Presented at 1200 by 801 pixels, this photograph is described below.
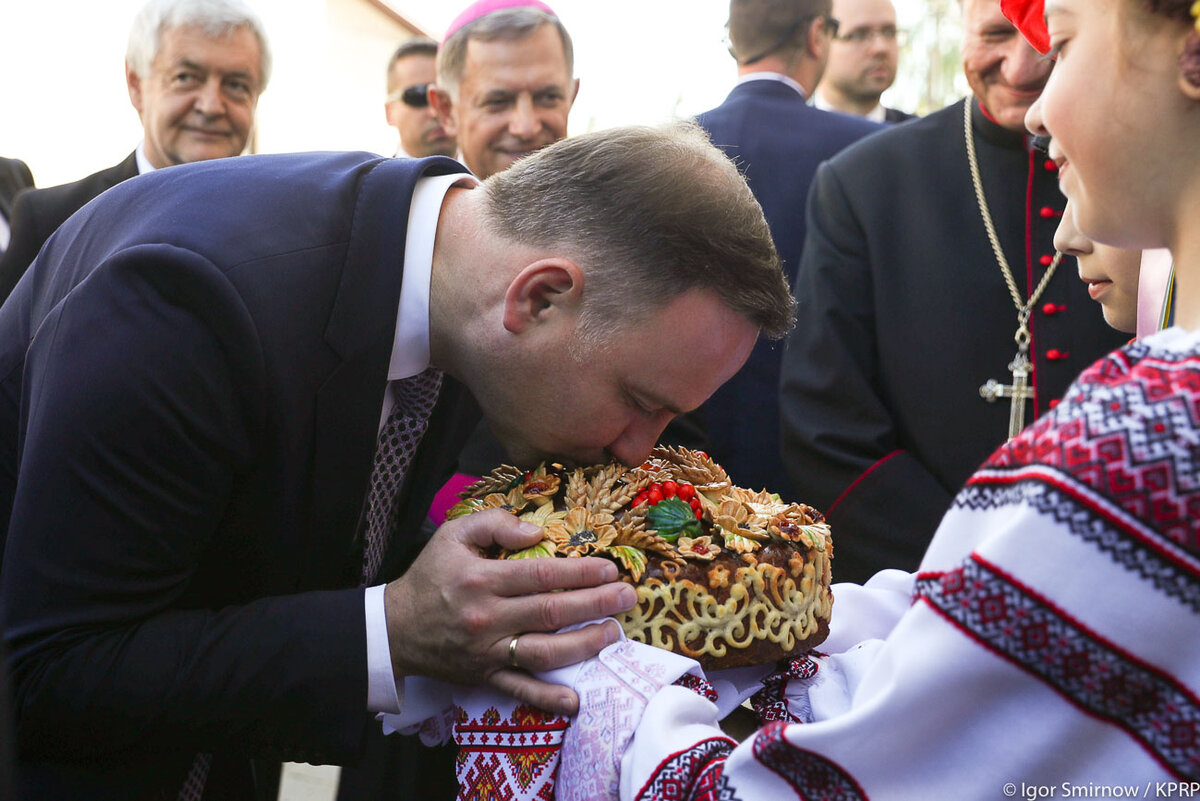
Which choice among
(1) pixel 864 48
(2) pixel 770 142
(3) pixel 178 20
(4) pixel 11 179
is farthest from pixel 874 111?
(4) pixel 11 179

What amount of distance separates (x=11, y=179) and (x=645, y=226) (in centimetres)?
400

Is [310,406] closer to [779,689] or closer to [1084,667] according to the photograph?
[779,689]

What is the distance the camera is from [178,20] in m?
4.47

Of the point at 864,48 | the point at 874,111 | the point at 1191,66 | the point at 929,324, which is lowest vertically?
the point at 929,324

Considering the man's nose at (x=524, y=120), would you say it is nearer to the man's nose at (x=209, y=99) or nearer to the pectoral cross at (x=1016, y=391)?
the man's nose at (x=209, y=99)

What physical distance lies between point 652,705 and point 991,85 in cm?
256

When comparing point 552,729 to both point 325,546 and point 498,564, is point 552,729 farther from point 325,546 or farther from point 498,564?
point 325,546

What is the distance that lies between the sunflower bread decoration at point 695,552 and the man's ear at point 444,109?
3.10 meters

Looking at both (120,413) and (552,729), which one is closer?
(552,729)

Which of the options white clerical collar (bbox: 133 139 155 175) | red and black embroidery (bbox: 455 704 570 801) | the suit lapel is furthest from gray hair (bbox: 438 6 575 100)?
red and black embroidery (bbox: 455 704 570 801)

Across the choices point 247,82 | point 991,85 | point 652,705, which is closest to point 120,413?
point 652,705

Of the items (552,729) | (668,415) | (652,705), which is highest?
(668,415)

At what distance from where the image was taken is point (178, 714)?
6.46 feet

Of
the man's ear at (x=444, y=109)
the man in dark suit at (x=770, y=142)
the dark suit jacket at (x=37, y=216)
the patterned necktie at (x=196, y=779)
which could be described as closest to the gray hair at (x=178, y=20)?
the dark suit jacket at (x=37, y=216)
